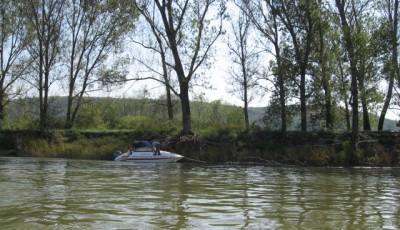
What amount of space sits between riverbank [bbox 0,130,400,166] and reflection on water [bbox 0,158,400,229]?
11.4 m

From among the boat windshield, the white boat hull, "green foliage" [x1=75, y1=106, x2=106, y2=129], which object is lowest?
the white boat hull

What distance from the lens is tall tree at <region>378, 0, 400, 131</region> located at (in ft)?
119

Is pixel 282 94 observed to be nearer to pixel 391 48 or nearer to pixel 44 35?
pixel 391 48

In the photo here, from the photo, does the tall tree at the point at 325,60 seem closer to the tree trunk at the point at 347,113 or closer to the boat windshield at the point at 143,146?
the tree trunk at the point at 347,113

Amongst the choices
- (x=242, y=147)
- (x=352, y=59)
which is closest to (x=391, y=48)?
(x=352, y=59)

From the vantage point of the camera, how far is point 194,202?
576 inches

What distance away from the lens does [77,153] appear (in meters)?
40.2

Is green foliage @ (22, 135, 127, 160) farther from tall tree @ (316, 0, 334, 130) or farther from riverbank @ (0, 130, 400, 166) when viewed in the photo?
tall tree @ (316, 0, 334, 130)

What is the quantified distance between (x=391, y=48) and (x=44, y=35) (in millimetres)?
27781

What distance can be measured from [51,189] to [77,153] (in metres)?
23.0

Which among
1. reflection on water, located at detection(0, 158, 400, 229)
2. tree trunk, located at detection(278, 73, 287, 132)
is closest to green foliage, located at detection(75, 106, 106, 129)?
tree trunk, located at detection(278, 73, 287, 132)

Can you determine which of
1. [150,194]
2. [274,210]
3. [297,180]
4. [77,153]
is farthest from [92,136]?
[274,210]

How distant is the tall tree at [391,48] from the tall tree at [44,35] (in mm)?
25903

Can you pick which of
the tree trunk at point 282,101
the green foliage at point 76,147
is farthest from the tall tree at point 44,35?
the tree trunk at point 282,101
